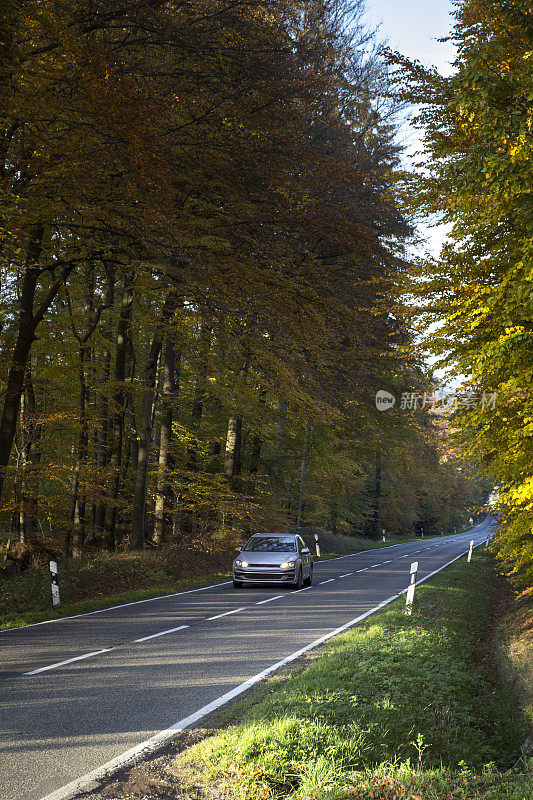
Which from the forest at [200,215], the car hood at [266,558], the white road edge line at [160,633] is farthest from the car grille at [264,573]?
the white road edge line at [160,633]

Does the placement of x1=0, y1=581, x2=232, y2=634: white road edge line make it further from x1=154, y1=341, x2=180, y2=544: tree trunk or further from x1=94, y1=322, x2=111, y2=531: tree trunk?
x1=154, y1=341, x2=180, y2=544: tree trunk

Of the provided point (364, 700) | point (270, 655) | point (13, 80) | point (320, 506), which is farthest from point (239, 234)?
point (320, 506)

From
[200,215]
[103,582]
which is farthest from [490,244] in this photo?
[103,582]

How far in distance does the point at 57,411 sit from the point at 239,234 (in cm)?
819

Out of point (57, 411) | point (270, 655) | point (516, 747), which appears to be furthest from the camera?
point (57, 411)

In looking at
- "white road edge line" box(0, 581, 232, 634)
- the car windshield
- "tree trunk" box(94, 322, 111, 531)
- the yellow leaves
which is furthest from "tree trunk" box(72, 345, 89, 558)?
the yellow leaves

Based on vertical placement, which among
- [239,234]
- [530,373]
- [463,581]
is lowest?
[463,581]

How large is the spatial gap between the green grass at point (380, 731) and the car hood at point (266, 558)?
665 centimetres

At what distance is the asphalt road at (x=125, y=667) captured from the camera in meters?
5.10

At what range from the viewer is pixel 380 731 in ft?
18.1

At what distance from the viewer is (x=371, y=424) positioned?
2623 cm

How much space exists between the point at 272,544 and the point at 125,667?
388 inches

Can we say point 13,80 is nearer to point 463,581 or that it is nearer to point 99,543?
point 463,581

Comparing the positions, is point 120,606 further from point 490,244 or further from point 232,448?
point 232,448
